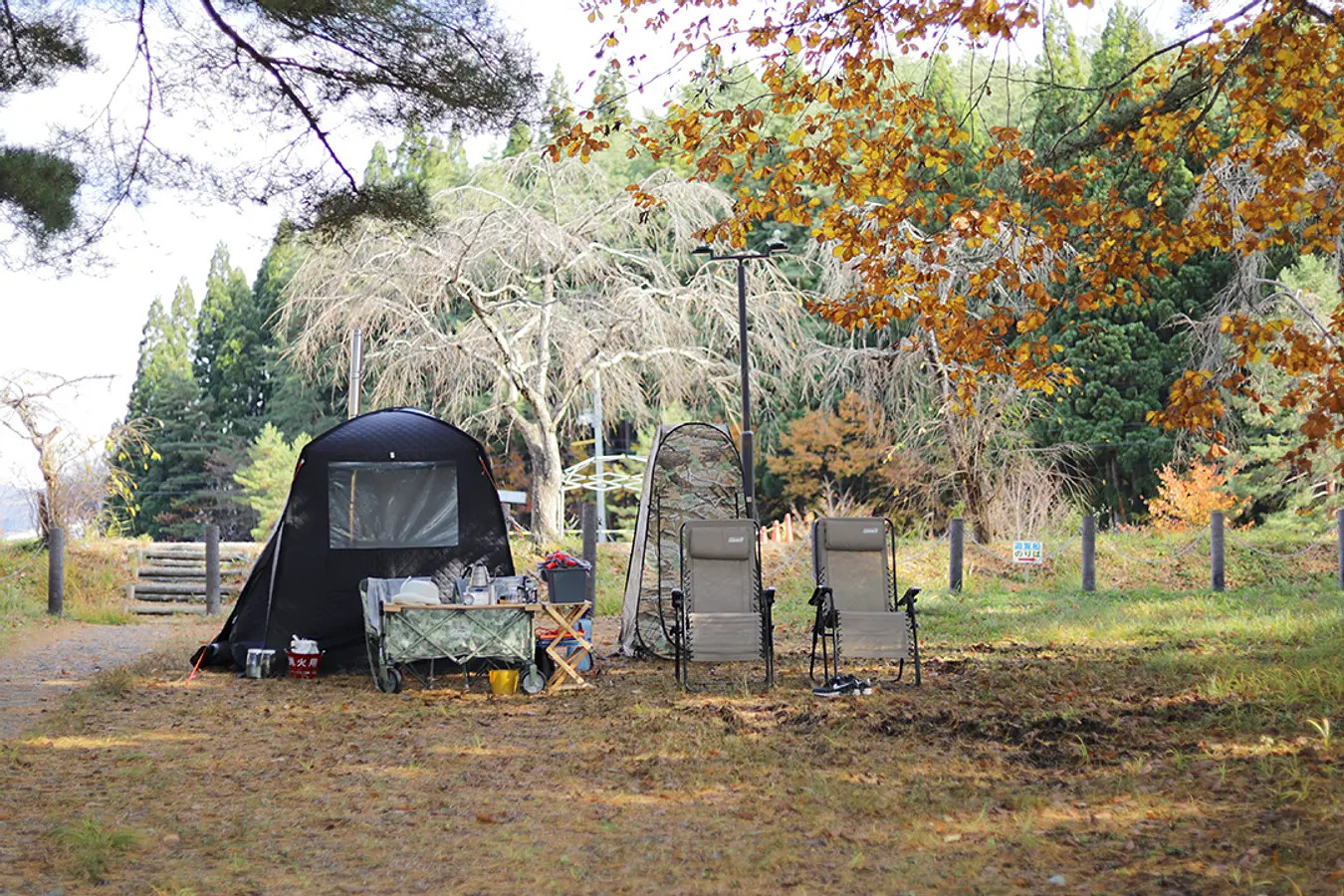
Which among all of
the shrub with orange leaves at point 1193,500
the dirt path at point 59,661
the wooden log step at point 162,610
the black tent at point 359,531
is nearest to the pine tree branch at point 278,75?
the black tent at point 359,531

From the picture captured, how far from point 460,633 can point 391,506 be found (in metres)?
2.06

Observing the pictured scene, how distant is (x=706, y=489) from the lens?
10289mm

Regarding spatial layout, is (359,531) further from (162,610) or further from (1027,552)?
(1027,552)

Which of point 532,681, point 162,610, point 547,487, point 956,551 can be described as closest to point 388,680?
point 532,681

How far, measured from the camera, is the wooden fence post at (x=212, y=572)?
15.9 metres

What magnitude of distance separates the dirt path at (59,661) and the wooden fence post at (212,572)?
1.02 meters

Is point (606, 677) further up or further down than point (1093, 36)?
further down

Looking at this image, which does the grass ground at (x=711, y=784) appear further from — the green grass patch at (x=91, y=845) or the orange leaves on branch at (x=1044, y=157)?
the orange leaves on branch at (x=1044, y=157)

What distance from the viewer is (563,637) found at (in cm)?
889

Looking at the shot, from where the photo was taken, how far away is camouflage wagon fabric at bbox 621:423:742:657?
33.1ft

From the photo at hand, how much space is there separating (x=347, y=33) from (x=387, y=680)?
14.1 ft

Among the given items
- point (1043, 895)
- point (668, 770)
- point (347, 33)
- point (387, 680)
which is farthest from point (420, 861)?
point (347, 33)

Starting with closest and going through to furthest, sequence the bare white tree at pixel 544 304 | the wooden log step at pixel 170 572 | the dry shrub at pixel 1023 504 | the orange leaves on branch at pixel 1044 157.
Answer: the orange leaves on branch at pixel 1044 157 < the wooden log step at pixel 170 572 < the bare white tree at pixel 544 304 < the dry shrub at pixel 1023 504

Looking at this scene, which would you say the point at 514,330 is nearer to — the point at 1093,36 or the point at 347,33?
the point at 347,33
